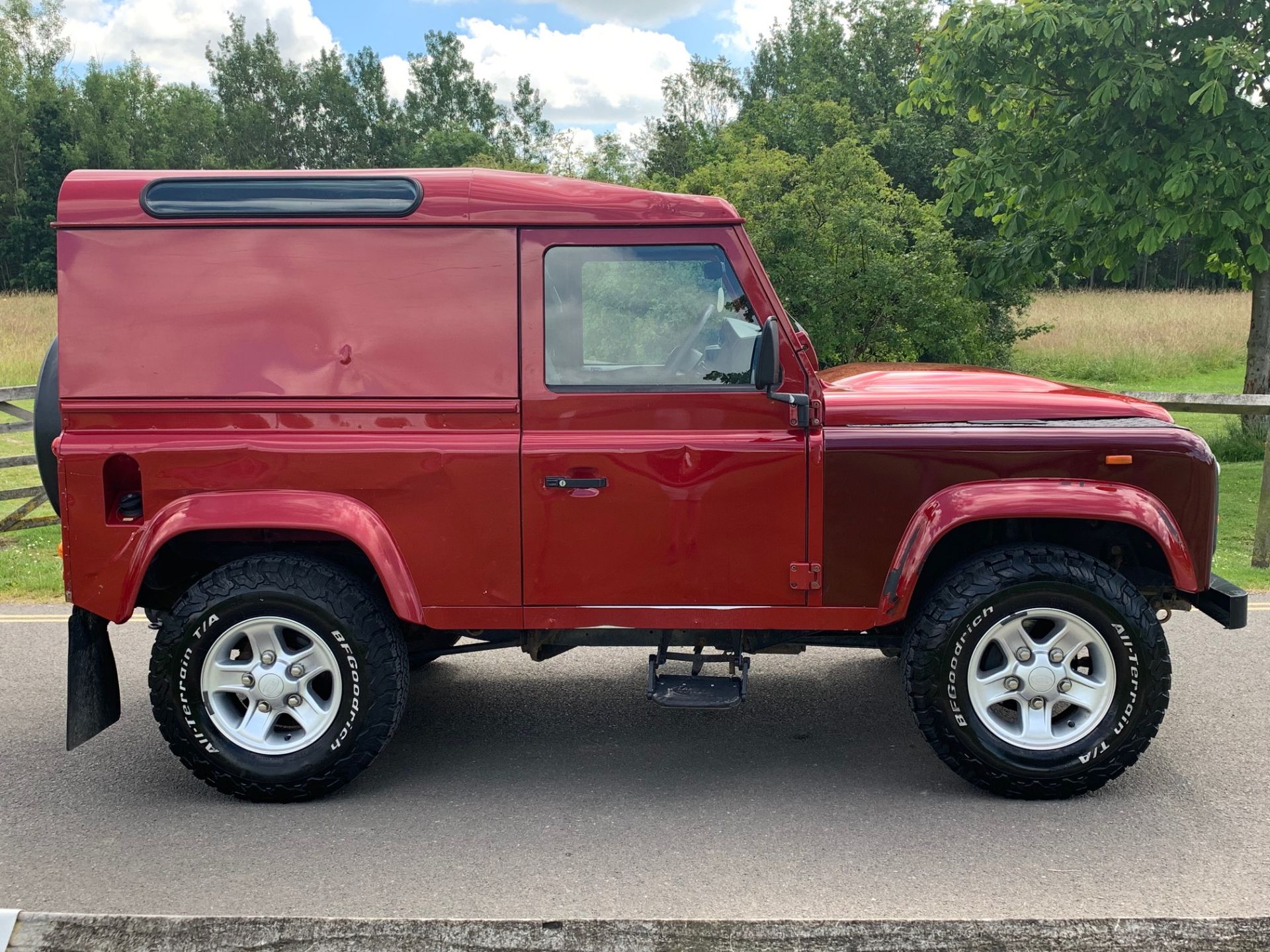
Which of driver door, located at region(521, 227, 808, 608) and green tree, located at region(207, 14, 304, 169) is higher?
green tree, located at region(207, 14, 304, 169)

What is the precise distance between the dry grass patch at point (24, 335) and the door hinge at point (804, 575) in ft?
35.2

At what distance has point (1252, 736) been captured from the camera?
4953mm

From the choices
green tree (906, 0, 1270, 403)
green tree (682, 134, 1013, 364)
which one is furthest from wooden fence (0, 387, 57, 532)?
green tree (906, 0, 1270, 403)

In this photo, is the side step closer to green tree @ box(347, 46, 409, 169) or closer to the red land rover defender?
the red land rover defender

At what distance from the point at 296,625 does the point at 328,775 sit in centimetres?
58

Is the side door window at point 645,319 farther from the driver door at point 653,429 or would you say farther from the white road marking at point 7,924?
the white road marking at point 7,924

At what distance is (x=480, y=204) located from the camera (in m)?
4.27

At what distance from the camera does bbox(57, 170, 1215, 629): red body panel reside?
13.9 ft

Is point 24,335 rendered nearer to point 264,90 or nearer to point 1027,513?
point 1027,513

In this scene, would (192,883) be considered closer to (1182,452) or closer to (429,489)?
(429,489)

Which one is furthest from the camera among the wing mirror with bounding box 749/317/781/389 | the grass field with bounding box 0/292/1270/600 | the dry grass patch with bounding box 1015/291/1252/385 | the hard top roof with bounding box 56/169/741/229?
the dry grass patch with bounding box 1015/291/1252/385

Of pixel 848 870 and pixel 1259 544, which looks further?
pixel 1259 544

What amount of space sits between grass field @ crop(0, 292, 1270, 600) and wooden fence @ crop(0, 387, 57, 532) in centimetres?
15

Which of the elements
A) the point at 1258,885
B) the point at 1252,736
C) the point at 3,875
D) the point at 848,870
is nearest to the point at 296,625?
the point at 3,875
